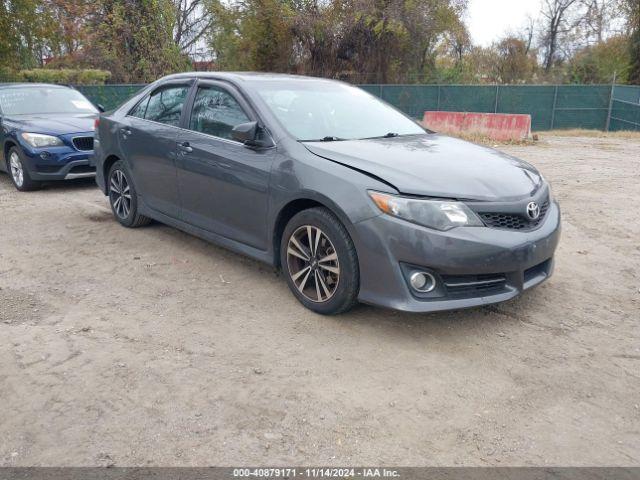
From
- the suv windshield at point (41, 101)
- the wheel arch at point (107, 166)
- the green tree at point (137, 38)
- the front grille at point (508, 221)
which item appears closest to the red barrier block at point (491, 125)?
the suv windshield at point (41, 101)

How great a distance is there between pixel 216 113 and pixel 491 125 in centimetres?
1308

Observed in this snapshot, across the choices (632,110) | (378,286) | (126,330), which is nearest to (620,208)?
(378,286)

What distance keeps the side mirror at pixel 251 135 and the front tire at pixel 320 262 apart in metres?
0.67

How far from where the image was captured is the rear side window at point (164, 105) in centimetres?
549

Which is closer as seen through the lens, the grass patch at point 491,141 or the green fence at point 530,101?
the grass patch at point 491,141

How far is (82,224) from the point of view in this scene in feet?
22.1

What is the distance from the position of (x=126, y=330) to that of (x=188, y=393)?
0.97 meters

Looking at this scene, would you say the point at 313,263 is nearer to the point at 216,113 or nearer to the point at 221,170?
the point at 221,170

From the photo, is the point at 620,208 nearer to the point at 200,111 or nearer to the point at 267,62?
the point at 200,111

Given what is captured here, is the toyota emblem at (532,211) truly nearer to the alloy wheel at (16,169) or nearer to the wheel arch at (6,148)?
the alloy wheel at (16,169)

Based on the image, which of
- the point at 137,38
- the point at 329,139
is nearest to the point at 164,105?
the point at 329,139

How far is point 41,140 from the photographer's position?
8305mm

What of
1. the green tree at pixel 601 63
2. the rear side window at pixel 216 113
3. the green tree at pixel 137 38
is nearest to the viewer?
the rear side window at pixel 216 113

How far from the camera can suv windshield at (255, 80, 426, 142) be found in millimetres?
4672
